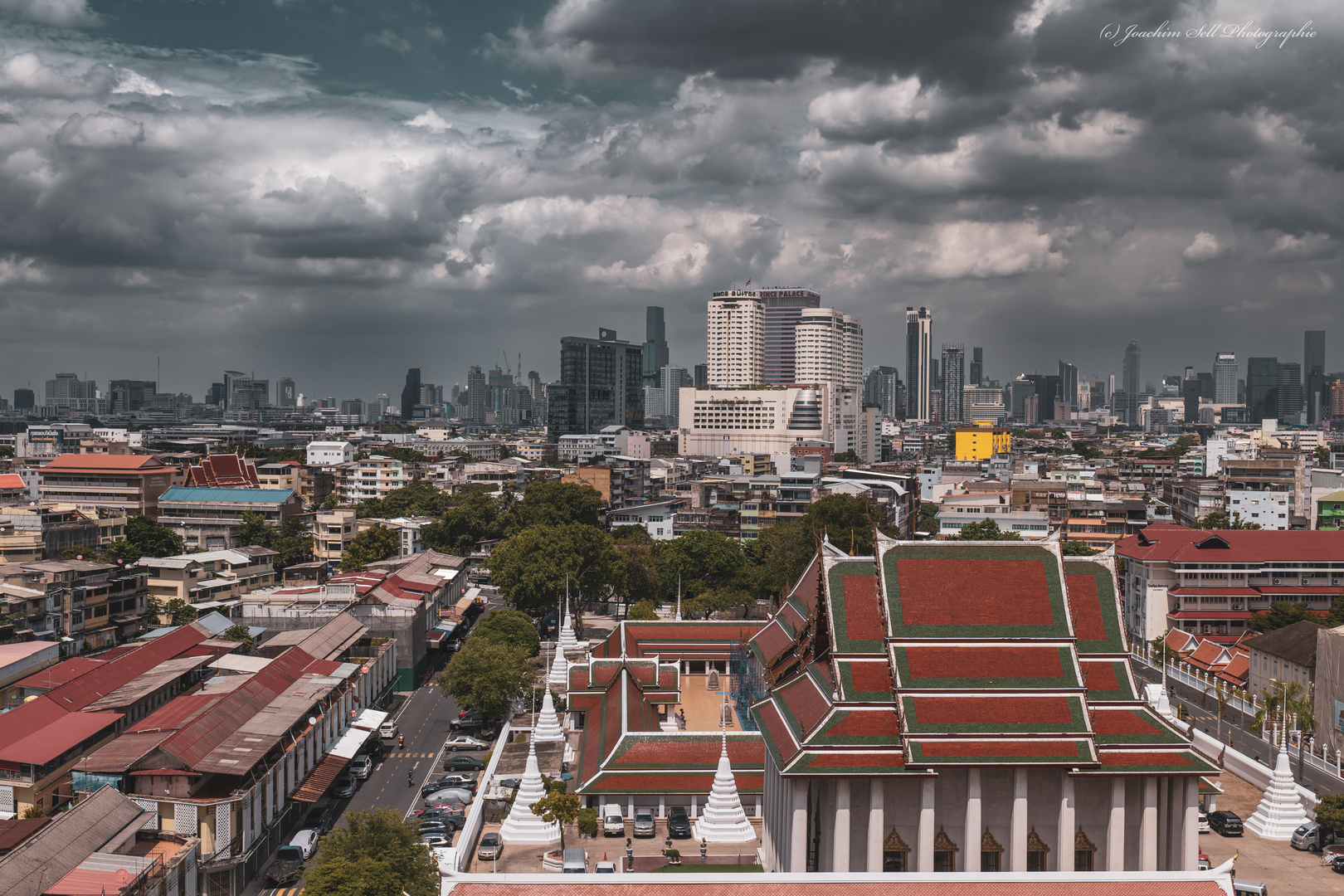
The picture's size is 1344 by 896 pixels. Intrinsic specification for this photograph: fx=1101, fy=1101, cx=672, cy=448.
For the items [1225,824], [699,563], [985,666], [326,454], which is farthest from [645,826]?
[326,454]

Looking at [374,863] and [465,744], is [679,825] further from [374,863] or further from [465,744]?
[465,744]

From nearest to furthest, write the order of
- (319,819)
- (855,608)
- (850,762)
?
(850,762)
(855,608)
(319,819)

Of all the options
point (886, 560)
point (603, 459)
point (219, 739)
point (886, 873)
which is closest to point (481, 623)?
point (219, 739)

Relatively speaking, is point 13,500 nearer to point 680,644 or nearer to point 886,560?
point 680,644

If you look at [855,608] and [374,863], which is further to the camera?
[855,608]

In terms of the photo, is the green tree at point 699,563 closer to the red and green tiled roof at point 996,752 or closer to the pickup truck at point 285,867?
the pickup truck at point 285,867

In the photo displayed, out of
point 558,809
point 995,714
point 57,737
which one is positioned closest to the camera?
point 995,714

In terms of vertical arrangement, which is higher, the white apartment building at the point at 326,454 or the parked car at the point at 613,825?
the white apartment building at the point at 326,454

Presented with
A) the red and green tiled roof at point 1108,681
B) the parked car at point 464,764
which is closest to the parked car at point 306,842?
the parked car at point 464,764
